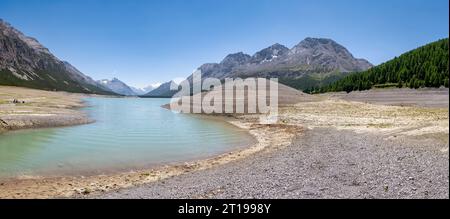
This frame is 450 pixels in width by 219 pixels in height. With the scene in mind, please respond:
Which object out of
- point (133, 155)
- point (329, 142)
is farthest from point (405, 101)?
point (133, 155)

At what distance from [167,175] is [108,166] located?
6230mm

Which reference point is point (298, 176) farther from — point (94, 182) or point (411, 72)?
point (411, 72)

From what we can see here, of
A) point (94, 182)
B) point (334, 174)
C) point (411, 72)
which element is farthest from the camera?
point (411, 72)

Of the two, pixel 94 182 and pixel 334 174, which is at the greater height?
pixel 334 174

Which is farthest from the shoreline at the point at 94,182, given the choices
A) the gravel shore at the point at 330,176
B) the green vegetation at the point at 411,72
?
the green vegetation at the point at 411,72

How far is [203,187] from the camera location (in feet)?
64.4

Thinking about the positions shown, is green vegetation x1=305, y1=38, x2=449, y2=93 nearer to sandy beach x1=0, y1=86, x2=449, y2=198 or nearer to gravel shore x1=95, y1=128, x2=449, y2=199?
sandy beach x1=0, y1=86, x2=449, y2=198

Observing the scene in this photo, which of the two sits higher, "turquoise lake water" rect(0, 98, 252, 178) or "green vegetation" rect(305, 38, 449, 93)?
"green vegetation" rect(305, 38, 449, 93)

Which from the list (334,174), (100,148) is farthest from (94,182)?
(334,174)

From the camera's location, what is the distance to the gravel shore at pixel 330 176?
1673 centimetres

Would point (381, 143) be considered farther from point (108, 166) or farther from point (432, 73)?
point (432, 73)

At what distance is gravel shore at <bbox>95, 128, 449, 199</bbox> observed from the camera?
1673cm

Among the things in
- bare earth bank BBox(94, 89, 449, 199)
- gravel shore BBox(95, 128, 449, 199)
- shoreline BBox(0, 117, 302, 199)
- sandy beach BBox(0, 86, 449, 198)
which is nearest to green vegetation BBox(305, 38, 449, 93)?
bare earth bank BBox(94, 89, 449, 199)

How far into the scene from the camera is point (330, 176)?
20.3 meters
